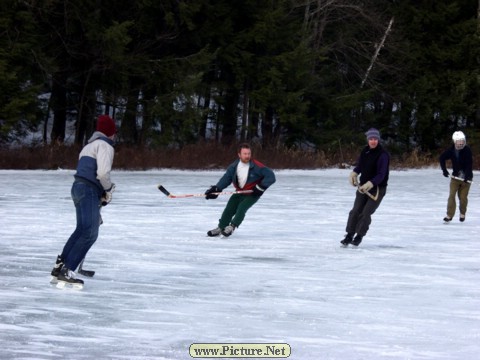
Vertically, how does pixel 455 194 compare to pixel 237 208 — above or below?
above

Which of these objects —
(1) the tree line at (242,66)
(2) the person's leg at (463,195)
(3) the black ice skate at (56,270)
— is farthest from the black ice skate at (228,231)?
(1) the tree line at (242,66)

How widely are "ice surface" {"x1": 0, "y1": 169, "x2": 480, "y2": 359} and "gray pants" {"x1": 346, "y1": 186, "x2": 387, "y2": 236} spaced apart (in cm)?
31

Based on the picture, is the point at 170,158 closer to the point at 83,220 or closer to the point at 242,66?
the point at 242,66

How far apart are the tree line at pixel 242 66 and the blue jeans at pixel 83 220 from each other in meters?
22.3

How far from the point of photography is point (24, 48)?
31.9 metres

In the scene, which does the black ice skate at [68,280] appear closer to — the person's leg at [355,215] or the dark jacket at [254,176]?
the dark jacket at [254,176]

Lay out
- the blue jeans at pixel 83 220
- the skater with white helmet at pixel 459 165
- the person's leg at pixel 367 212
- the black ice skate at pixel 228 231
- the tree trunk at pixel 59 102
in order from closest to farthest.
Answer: the blue jeans at pixel 83 220
the person's leg at pixel 367 212
the black ice skate at pixel 228 231
the skater with white helmet at pixel 459 165
the tree trunk at pixel 59 102

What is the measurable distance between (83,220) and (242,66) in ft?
101

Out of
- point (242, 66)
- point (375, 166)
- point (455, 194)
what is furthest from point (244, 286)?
point (242, 66)

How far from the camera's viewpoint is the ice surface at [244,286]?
704 centimetres

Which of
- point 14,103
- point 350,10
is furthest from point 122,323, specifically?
point 350,10

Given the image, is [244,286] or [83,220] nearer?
[83,220]

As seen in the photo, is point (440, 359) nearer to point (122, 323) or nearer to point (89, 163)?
point (122, 323)

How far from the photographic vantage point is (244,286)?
31.2ft
